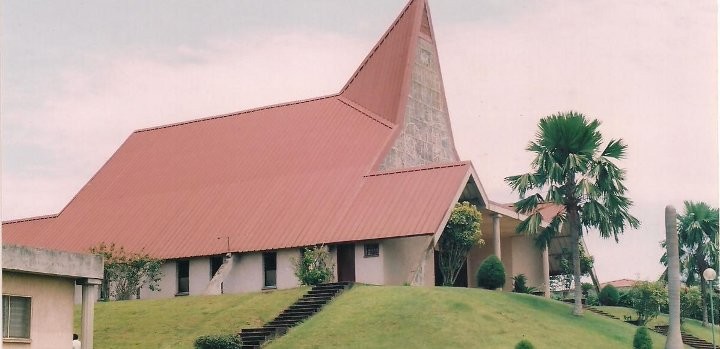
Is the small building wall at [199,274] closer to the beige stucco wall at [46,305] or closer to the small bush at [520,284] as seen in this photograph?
the small bush at [520,284]

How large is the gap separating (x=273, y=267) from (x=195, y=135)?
13687 mm

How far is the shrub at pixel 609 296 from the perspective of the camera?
59.6 m

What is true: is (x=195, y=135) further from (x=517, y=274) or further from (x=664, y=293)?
(x=664, y=293)

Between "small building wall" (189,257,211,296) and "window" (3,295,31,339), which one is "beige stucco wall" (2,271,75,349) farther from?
"small building wall" (189,257,211,296)

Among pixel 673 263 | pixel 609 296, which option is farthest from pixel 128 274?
pixel 673 263

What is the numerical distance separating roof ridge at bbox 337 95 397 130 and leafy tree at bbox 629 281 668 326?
13.8 metres

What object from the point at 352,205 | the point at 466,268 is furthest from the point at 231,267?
the point at 466,268

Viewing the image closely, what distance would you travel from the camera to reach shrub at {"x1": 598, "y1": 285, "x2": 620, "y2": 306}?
5959cm

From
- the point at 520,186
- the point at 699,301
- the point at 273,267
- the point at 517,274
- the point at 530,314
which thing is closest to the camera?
the point at 530,314

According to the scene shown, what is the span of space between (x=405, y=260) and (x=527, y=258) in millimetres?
10712

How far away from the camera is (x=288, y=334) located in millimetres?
38656

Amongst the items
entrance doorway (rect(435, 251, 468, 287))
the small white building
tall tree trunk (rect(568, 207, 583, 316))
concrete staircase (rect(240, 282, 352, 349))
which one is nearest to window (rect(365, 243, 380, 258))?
entrance doorway (rect(435, 251, 468, 287))

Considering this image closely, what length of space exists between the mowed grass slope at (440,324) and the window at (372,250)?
4.23m

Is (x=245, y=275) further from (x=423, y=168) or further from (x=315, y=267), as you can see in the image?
(x=423, y=168)
